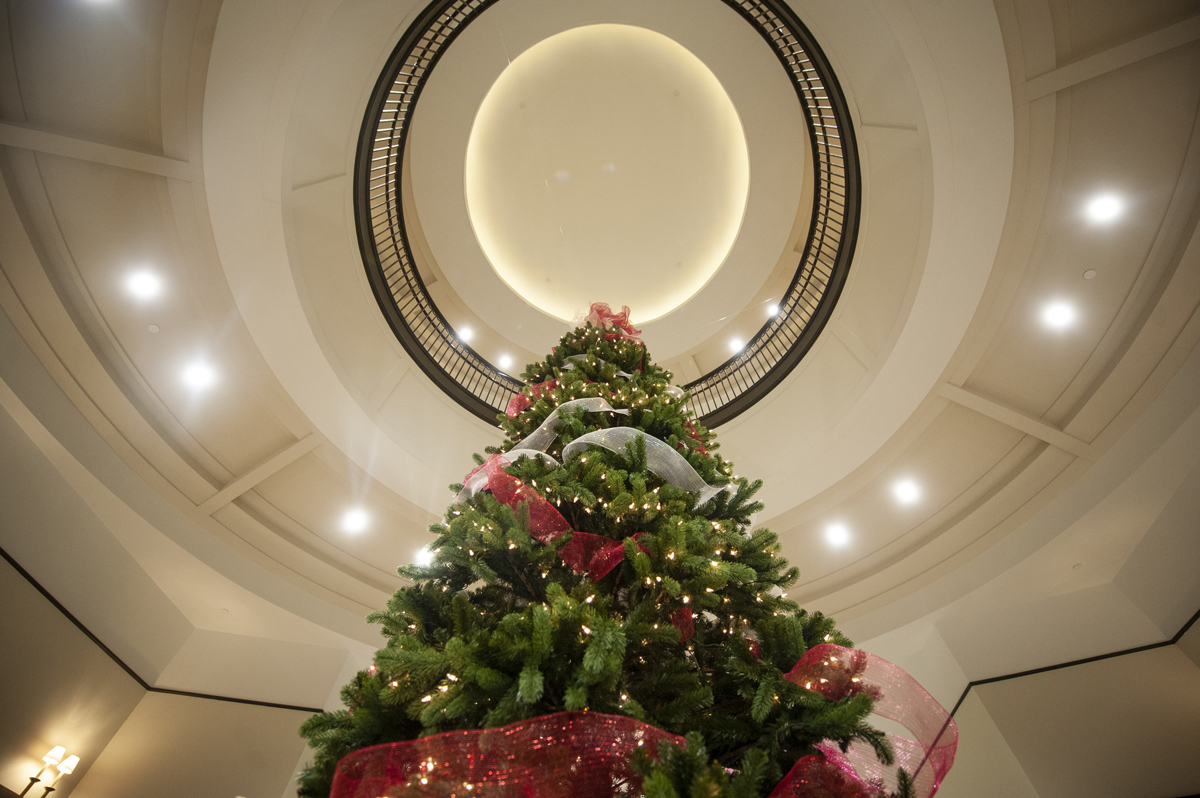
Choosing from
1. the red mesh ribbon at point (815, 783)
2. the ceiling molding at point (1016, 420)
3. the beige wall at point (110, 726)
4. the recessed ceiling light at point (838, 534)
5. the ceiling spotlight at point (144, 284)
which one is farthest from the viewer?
the recessed ceiling light at point (838, 534)

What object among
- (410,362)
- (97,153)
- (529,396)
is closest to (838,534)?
(529,396)

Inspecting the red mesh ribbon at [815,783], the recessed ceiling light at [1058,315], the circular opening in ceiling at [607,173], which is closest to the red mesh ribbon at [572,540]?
the red mesh ribbon at [815,783]

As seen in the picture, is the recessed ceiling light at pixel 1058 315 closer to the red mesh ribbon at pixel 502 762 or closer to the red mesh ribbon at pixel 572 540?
the red mesh ribbon at pixel 572 540

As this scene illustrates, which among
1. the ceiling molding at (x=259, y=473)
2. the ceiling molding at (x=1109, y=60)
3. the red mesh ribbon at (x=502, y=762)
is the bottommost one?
the red mesh ribbon at (x=502, y=762)

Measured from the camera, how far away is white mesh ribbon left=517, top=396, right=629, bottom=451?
2.45m

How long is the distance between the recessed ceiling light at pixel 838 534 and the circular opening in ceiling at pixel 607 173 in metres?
4.45

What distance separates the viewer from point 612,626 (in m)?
1.29

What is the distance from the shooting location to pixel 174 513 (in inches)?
174

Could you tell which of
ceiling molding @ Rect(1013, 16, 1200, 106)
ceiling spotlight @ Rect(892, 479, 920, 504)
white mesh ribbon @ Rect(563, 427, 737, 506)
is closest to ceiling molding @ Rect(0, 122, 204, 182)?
white mesh ribbon @ Rect(563, 427, 737, 506)

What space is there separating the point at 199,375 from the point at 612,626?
487 cm

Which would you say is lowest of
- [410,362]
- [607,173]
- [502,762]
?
[502,762]

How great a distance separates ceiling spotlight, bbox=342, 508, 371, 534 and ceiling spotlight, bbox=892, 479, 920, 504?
5.57 metres

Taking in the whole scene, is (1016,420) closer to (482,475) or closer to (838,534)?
(838,534)

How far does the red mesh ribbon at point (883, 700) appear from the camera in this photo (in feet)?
4.68
